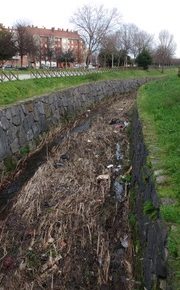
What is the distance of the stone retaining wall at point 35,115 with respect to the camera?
1286 centimetres

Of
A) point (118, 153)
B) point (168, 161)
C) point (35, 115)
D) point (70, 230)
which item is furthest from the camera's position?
point (35, 115)

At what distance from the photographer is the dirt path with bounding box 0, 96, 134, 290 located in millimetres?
6535

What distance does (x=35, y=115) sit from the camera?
635 inches

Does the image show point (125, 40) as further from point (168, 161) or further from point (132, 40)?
point (168, 161)

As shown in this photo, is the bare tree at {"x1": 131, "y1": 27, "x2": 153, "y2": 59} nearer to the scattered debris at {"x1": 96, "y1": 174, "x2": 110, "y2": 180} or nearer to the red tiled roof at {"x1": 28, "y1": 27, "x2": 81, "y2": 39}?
the red tiled roof at {"x1": 28, "y1": 27, "x2": 81, "y2": 39}

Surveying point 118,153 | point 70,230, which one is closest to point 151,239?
point 70,230

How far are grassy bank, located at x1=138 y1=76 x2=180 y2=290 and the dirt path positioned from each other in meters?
1.57

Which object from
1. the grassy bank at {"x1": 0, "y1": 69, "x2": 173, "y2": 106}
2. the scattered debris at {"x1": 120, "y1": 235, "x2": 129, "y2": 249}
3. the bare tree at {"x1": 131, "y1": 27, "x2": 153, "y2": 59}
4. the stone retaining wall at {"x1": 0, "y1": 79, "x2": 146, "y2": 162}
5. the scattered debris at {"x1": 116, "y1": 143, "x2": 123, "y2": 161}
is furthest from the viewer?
the bare tree at {"x1": 131, "y1": 27, "x2": 153, "y2": 59}

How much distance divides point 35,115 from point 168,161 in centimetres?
983

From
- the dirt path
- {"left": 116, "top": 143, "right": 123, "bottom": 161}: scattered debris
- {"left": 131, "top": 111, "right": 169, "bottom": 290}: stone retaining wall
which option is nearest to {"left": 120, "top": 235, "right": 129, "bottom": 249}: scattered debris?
the dirt path

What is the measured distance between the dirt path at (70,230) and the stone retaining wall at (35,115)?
1842mm

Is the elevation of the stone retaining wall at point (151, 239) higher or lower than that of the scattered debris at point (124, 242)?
higher

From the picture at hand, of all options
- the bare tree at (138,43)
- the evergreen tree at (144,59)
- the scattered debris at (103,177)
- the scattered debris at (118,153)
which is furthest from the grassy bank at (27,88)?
the bare tree at (138,43)

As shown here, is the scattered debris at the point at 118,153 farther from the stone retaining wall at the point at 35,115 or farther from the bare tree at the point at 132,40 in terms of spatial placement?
the bare tree at the point at 132,40
